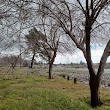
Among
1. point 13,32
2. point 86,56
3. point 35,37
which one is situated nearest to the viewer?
point 13,32

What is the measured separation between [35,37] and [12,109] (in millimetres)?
22356

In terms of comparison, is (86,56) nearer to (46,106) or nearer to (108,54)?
(108,54)

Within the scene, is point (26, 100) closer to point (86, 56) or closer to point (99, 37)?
point (86, 56)

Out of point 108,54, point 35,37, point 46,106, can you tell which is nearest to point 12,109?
point 46,106

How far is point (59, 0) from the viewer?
13469 millimetres

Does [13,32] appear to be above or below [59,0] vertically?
below

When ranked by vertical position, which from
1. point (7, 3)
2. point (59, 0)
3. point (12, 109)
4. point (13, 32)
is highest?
point (59, 0)

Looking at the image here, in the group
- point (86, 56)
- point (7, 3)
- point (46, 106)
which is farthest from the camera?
point (86, 56)

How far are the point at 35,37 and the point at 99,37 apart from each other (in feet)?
62.7

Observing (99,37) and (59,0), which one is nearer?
(59,0)

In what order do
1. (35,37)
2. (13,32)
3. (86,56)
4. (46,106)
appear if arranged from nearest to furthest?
(13,32) → (46,106) → (86,56) → (35,37)

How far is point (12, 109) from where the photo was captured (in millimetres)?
12297

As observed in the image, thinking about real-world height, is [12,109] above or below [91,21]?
below

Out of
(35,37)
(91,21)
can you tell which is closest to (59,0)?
(91,21)
